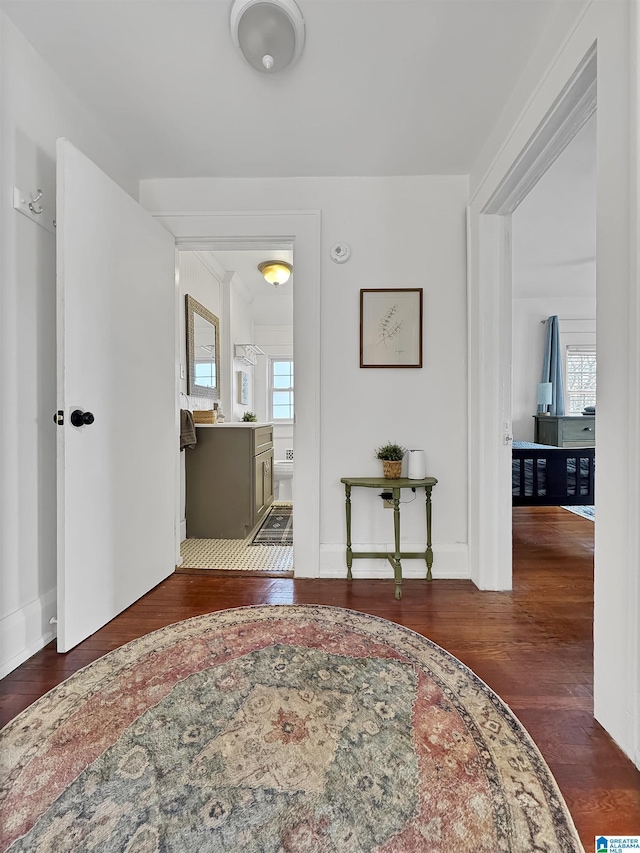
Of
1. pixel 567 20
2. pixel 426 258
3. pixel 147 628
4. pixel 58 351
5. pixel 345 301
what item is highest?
pixel 567 20

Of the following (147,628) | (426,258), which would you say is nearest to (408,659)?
(147,628)

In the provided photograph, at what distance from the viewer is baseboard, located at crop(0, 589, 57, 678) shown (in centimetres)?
147

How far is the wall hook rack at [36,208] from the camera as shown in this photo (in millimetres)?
1525

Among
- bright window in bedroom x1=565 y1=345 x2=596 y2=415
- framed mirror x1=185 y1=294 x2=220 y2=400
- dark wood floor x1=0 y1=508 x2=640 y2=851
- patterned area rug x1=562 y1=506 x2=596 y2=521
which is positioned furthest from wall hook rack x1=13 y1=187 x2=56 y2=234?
bright window in bedroom x1=565 y1=345 x2=596 y2=415

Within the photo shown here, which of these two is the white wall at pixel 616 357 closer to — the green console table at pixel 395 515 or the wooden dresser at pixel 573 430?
the green console table at pixel 395 515

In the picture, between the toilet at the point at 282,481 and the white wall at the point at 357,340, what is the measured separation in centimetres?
197

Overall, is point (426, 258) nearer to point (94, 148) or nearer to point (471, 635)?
point (94, 148)

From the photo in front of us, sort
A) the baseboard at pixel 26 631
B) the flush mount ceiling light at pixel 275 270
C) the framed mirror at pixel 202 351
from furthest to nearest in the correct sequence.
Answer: the flush mount ceiling light at pixel 275 270
the framed mirror at pixel 202 351
the baseboard at pixel 26 631

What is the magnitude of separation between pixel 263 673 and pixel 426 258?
7.45ft

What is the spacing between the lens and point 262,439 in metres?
3.44

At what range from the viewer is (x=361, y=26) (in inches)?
57.0

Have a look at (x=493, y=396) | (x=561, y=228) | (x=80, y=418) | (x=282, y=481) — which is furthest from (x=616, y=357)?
(x=282, y=481)

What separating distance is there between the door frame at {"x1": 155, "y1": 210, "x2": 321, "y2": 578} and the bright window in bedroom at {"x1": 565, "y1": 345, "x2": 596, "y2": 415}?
455 cm

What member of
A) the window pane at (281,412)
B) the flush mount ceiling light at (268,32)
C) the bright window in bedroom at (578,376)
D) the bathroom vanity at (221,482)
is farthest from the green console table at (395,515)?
the bright window in bedroom at (578,376)
